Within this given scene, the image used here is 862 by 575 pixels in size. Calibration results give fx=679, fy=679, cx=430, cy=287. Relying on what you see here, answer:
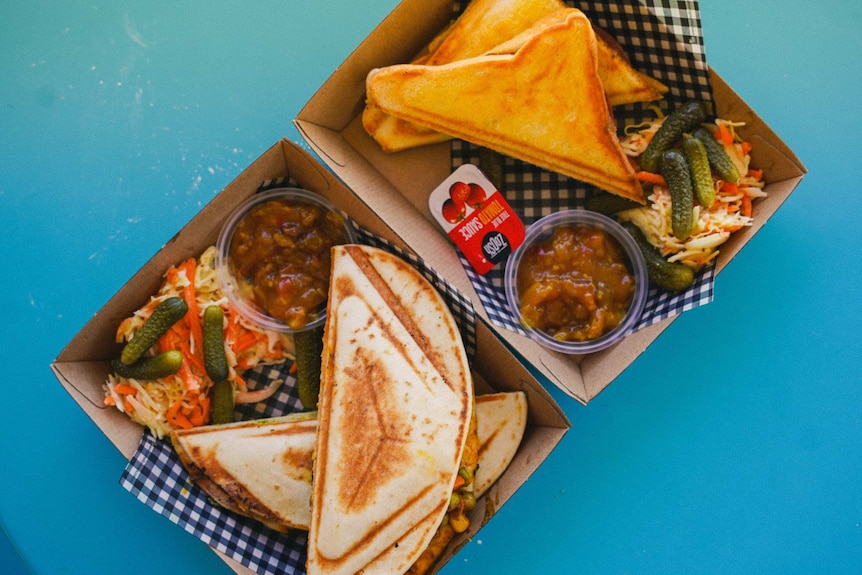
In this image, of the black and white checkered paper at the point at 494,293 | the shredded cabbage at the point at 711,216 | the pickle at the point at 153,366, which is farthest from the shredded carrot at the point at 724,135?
the pickle at the point at 153,366

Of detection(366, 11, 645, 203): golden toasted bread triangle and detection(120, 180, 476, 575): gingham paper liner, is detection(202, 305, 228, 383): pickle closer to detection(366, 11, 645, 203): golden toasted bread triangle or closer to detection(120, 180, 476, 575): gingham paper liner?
detection(120, 180, 476, 575): gingham paper liner

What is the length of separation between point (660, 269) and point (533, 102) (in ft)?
2.23

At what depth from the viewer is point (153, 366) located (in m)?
2.09

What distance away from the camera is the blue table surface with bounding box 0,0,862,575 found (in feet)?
7.88

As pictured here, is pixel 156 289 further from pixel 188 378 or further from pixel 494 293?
pixel 494 293

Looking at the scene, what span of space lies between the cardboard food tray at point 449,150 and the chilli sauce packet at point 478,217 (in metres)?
0.07

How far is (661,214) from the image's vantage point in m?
2.17

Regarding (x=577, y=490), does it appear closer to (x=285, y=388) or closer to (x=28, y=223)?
(x=285, y=388)

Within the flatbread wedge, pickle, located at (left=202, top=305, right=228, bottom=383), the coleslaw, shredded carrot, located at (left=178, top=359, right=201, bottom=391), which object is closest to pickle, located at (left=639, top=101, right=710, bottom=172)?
the flatbread wedge

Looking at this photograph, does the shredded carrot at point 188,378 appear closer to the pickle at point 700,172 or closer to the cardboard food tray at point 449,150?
the cardboard food tray at point 449,150

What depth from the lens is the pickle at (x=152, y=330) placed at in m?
2.08

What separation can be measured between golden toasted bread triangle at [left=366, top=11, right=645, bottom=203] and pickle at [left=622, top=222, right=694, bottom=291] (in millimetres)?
133

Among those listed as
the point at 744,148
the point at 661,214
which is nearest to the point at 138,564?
the point at 661,214

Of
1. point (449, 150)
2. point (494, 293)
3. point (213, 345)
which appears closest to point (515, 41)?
point (449, 150)
